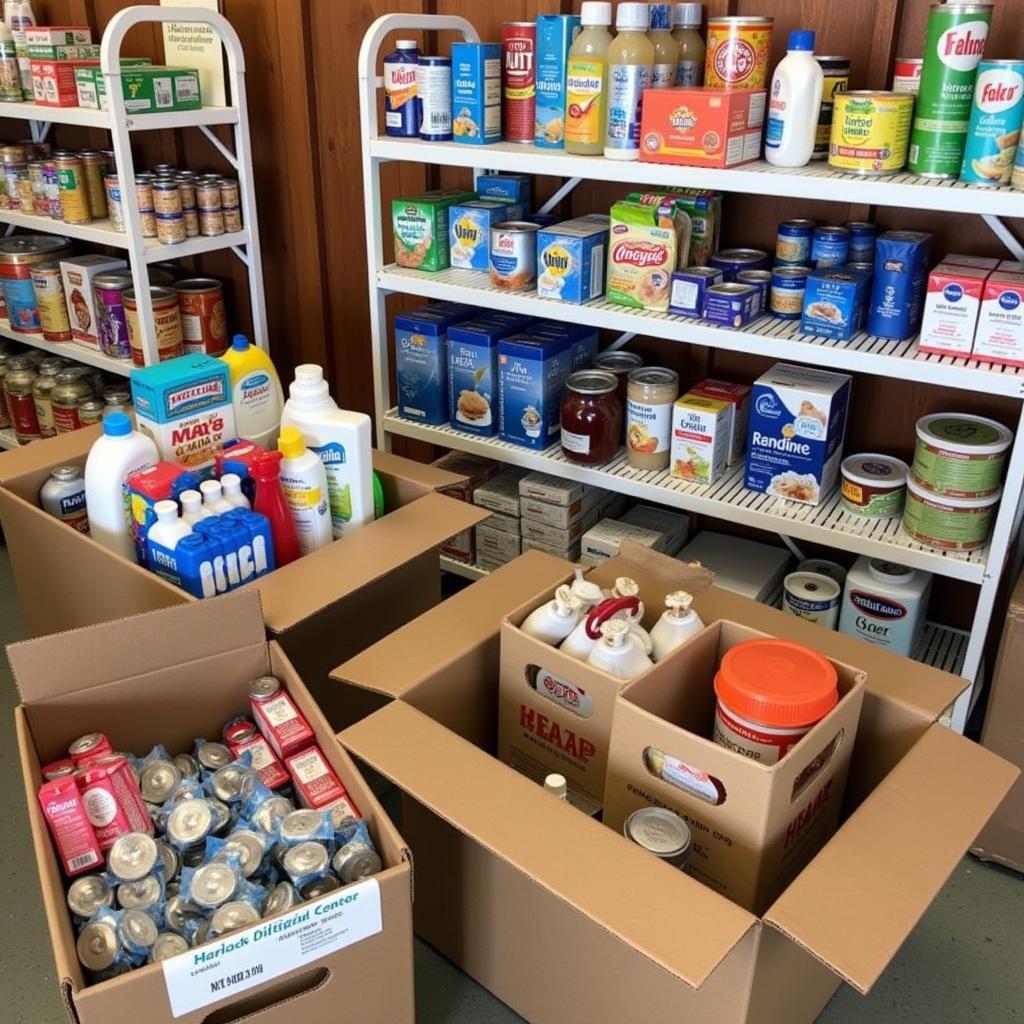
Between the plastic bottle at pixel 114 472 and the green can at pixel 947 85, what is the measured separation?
1305 mm

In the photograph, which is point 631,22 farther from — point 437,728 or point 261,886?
point 261,886

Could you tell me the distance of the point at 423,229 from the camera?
2.13 m

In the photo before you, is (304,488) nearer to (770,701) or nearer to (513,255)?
(513,255)

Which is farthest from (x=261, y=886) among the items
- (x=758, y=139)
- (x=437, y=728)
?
(x=758, y=139)

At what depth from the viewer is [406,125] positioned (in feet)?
6.63

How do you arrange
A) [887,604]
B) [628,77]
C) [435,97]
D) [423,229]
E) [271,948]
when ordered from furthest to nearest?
[423,229], [435,97], [887,604], [628,77], [271,948]

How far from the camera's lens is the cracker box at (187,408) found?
1654mm

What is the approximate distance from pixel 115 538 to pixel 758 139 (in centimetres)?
126

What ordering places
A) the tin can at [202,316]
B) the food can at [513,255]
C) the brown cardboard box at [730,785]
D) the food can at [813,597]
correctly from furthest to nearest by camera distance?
the tin can at [202,316]
the food can at [513,255]
the food can at [813,597]
the brown cardboard box at [730,785]

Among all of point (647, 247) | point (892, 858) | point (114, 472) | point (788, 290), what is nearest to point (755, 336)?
point (788, 290)

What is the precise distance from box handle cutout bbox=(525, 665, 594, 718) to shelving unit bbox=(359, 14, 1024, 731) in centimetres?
67

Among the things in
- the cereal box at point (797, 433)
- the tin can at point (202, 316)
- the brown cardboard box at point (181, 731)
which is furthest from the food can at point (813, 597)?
the tin can at point (202, 316)

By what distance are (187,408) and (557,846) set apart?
3.29 feet

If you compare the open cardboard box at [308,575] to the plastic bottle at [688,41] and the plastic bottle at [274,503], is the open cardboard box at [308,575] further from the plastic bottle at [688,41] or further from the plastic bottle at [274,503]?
the plastic bottle at [688,41]
